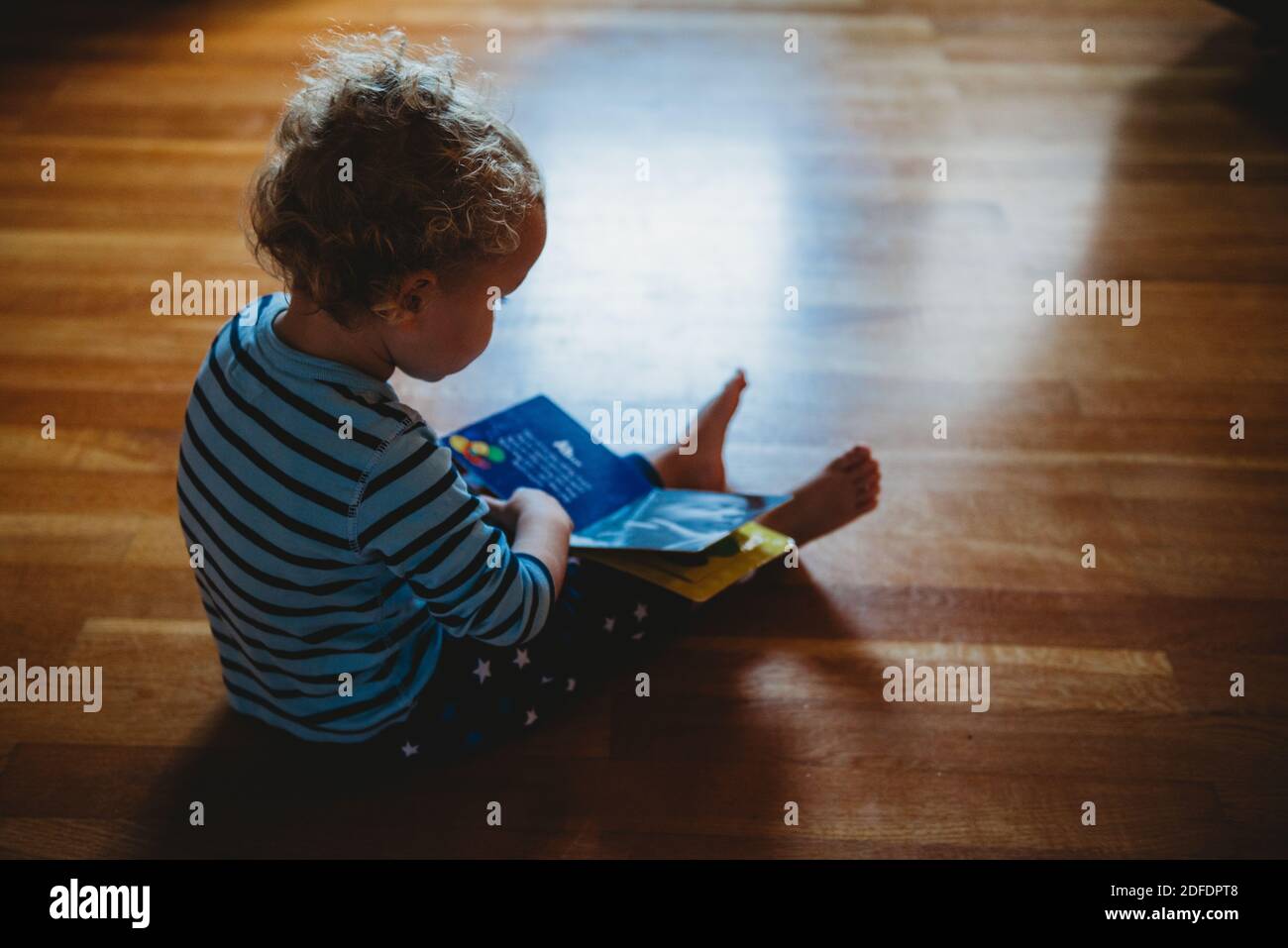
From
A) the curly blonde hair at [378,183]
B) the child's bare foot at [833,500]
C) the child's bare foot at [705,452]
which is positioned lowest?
the child's bare foot at [833,500]

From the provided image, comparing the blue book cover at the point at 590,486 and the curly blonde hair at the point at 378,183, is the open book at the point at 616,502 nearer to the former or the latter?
the blue book cover at the point at 590,486

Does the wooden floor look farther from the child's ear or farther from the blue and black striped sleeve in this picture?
the child's ear

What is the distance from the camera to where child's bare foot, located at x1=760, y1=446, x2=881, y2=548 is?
1.37 metres

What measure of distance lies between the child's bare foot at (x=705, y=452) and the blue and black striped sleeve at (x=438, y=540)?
1.49 ft

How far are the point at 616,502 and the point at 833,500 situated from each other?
28 centimetres

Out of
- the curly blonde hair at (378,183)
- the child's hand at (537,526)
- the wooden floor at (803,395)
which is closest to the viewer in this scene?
the curly blonde hair at (378,183)

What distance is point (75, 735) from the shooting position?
3.86 ft

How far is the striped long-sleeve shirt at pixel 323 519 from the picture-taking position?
0.85m

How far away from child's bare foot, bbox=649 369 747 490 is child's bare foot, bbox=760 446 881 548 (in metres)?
0.10

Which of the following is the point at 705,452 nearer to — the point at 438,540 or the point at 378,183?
the point at 438,540

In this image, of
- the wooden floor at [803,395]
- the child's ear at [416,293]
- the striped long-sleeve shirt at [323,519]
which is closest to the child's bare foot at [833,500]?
the wooden floor at [803,395]

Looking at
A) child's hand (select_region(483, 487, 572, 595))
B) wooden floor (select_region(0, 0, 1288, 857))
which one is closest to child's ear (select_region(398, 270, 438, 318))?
child's hand (select_region(483, 487, 572, 595))
